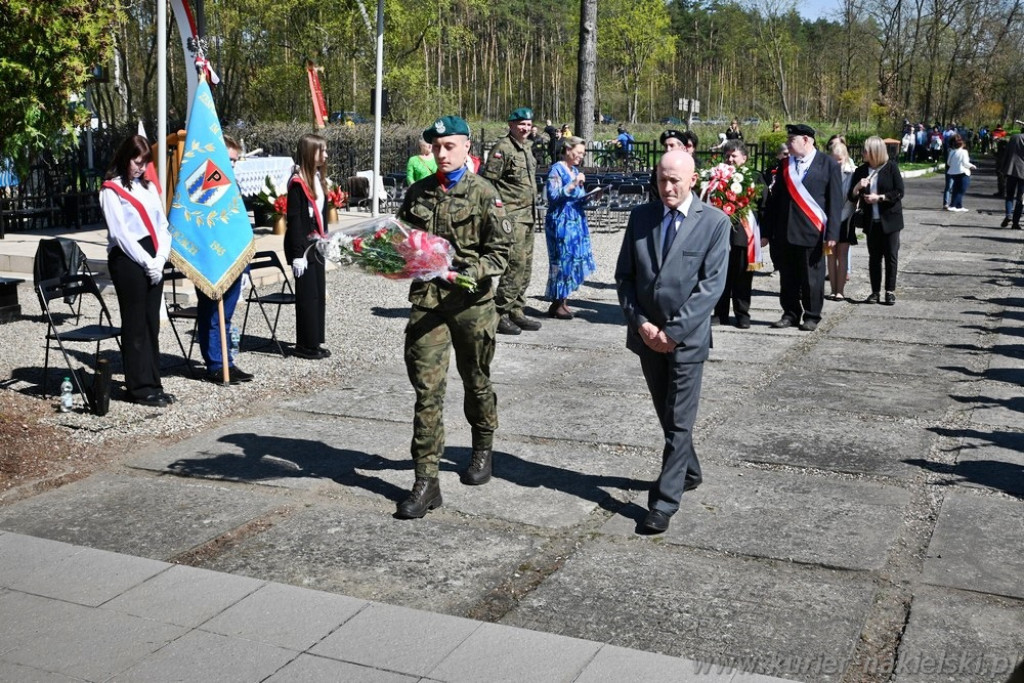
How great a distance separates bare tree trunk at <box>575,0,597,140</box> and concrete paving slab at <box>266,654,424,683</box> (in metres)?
21.3

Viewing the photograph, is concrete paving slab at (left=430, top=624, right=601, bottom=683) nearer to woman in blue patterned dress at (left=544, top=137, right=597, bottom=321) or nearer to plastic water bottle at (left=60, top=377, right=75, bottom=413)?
plastic water bottle at (left=60, top=377, right=75, bottom=413)

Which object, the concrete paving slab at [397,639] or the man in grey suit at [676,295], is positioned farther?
the man in grey suit at [676,295]

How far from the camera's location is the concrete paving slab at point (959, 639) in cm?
421

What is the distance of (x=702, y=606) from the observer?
483cm

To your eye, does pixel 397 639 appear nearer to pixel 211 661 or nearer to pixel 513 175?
pixel 211 661

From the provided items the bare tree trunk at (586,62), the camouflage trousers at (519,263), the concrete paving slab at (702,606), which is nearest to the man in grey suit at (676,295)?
the concrete paving slab at (702,606)

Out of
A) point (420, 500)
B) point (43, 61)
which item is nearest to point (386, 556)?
point (420, 500)

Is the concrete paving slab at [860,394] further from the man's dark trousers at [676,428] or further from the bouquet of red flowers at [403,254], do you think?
the bouquet of red flowers at [403,254]

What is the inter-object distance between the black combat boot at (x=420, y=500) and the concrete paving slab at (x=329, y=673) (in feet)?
5.35

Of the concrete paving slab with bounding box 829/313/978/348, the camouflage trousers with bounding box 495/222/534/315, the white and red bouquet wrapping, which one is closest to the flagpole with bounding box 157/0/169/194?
the camouflage trousers with bounding box 495/222/534/315

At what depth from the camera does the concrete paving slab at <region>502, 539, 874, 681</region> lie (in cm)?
447

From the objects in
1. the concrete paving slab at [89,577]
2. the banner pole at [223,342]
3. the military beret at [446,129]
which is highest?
the military beret at [446,129]

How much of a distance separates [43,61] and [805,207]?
682cm

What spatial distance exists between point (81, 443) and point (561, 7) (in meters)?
70.1
